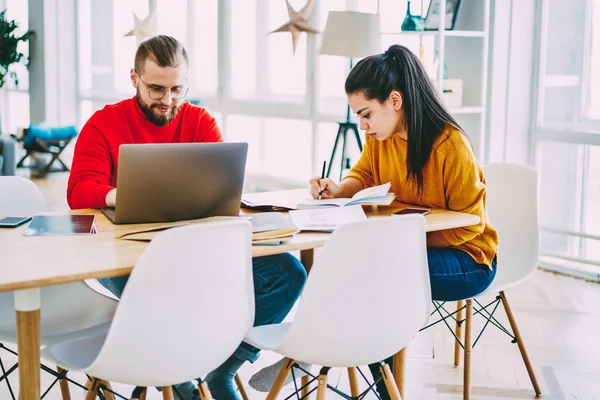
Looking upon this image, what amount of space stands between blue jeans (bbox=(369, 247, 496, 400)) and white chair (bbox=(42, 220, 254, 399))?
74cm

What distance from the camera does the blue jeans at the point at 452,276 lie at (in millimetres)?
2543

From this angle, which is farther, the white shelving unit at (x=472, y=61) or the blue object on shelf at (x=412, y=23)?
the white shelving unit at (x=472, y=61)

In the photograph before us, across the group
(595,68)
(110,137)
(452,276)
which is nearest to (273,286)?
(452,276)

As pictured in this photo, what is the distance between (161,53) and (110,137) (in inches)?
13.4

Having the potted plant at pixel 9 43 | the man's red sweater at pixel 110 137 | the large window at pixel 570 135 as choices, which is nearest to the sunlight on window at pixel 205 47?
the potted plant at pixel 9 43

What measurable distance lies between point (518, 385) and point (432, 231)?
3.09ft

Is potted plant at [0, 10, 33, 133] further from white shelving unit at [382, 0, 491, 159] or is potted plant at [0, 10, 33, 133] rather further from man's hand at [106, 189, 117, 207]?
man's hand at [106, 189, 117, 207]

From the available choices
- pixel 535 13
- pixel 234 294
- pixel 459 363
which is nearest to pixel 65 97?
pixel 535 13

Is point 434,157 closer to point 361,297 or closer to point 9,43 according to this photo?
point 361,297

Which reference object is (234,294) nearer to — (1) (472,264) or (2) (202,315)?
(2) (202,315)

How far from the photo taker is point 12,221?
235 centimetres

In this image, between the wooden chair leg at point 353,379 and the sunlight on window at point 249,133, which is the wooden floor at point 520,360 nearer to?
the wooden chair leg at point 353,379

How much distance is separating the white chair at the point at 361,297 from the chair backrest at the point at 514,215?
3.20 feet

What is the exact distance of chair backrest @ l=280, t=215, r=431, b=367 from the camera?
1959mm
